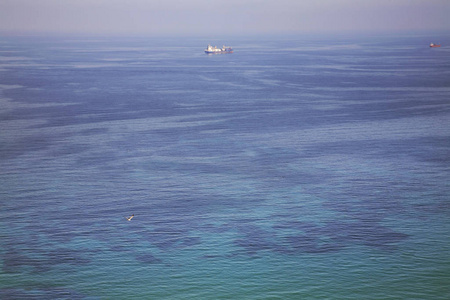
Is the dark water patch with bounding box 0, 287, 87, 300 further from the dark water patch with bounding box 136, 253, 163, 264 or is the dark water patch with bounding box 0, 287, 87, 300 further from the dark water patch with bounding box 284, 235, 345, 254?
the dark water patch with bounding box 284, 235, 345, 254

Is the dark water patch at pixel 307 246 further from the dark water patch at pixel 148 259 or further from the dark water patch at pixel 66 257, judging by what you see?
the dark water patch at pixel 66 257

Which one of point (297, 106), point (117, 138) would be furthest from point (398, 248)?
point (297, 106)

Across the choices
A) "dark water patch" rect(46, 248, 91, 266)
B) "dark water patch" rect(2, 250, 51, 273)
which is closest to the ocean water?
"dark water patch" rect(2, 250, 51, 273)

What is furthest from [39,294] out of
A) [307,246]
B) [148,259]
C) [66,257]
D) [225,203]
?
[225,203]

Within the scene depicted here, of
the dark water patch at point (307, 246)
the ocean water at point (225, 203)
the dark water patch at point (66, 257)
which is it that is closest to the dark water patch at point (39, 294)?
the ocean water at point (225, 203)

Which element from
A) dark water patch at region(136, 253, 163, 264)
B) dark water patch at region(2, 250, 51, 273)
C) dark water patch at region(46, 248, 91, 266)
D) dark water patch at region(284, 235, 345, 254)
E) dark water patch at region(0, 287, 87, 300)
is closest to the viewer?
dark water patch at region(0, 287, 87, 300)

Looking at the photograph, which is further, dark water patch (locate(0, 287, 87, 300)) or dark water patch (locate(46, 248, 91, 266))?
dark water patch (locate(46, 248, 91, 266))

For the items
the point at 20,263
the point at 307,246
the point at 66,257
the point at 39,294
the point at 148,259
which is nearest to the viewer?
the point at 39,294

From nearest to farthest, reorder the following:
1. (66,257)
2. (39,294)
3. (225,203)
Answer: (39,294), (66,257), (225,203)

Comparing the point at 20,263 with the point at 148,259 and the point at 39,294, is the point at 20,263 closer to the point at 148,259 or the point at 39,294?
the point at 39,294
